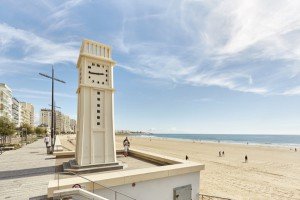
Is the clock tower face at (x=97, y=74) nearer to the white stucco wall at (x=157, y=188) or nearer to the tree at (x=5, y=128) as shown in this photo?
the white stucco wall at (x=157, y=188)

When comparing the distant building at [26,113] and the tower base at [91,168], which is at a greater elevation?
the distant building at [26,113]

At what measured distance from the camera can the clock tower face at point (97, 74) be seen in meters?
11.9

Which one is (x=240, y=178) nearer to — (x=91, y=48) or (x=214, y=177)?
(x=214, y=177)

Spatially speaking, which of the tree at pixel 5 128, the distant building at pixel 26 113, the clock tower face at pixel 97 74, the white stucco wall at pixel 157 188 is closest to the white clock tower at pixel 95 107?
the clock tower face at pixel 97 74

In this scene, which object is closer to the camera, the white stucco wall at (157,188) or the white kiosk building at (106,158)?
the white stucco wall at (157,188)

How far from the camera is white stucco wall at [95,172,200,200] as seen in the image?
834 centimetres

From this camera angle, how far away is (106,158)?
38.3 ft

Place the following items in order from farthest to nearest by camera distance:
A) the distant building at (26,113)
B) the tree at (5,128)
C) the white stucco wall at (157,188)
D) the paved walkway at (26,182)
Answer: the distant building at (26,113)
the tree at (5,128)
the white stucco wall at (157,188)
the paved walkway at (26,182)

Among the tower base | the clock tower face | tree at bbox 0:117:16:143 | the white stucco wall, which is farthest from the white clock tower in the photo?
tree at bbox 0:117:16:143

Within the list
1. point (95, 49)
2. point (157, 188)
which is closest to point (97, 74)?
point (95, 49)

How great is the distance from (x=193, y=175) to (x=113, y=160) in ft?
14.9

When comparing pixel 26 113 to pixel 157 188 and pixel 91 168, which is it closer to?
pixel 91 168

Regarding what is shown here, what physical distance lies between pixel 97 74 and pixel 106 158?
489 centimetres

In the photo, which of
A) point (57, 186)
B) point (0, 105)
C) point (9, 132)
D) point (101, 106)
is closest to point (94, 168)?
point (101, 106)
